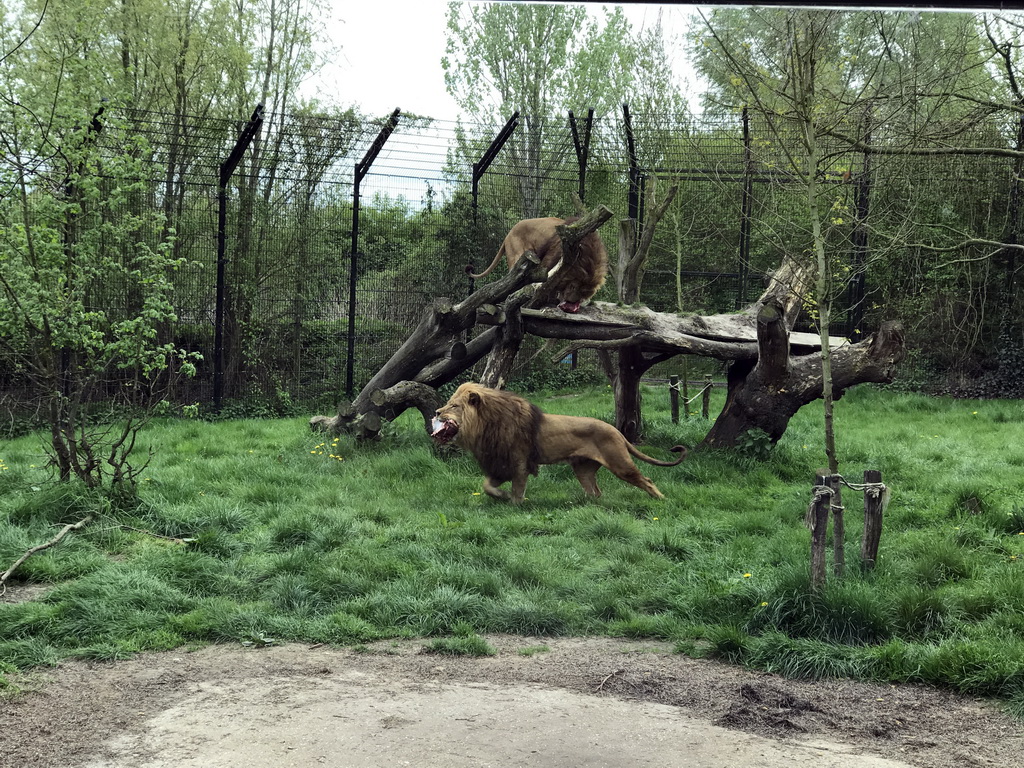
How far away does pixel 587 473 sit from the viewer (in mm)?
8047

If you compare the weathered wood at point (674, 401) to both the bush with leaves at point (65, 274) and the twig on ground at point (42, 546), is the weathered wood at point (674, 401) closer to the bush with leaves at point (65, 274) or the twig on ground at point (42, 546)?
the bush with leaves at point (65, 274)

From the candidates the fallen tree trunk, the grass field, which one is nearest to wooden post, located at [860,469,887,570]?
the grass field

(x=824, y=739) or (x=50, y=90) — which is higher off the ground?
(x=50, y=90)

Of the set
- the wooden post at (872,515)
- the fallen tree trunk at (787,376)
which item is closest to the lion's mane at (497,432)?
the fallen tree trunk at (787,376)

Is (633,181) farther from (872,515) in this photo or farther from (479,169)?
(872,515)

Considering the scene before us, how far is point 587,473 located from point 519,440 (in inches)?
28.9

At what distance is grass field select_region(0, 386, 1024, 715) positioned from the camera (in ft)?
16.2

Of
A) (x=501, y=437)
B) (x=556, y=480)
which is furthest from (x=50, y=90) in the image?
(x=556, y=480)

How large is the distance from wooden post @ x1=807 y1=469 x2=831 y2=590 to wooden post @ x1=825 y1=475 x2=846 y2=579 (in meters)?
0.09

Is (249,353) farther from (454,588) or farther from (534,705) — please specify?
(534,705)

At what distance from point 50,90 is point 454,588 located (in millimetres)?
5896

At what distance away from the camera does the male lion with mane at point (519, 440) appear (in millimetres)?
7656

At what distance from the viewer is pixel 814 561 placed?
5184 mm

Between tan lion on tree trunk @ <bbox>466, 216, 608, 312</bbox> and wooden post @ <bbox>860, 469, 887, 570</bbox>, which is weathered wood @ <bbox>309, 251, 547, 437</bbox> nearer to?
tan lion on tree trunk @ <bbox>466, 216, 608, 312</bbox>
